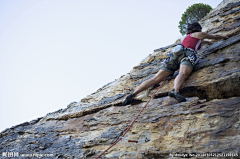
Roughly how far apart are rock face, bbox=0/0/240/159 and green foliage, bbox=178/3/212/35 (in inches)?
416

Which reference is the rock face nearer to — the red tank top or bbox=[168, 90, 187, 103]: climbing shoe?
bbox=[168, 90, 187, 103]: climbing shoe

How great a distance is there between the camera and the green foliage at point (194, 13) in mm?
17500

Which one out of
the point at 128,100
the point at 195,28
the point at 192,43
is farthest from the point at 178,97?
the point at 195,28

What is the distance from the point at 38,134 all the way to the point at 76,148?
92.6 inches

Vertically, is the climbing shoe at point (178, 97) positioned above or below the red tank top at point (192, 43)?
below

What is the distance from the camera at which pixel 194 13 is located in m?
17.9

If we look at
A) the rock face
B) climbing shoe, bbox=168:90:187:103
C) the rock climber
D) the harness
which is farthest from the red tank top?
climbing shoe, bbox=168:90:187:103

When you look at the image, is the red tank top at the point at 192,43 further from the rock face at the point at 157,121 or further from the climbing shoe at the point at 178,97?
the climbing shoe at the point at 178,97

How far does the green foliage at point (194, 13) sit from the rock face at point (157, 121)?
10571mm

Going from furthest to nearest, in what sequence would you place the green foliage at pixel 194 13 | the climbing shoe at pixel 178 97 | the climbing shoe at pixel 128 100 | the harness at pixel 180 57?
the green foliage at pixel 194 13 < the climbing shoe at pixel 128 100 < the harness at pixel 180 57 < the climbing shoe at pixel 178 97

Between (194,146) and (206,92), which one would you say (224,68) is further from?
(194,146)

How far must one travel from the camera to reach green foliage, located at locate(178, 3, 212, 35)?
17500 millimetres

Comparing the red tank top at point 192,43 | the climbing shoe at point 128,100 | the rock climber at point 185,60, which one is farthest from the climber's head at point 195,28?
the climbing shoe at point 128,100

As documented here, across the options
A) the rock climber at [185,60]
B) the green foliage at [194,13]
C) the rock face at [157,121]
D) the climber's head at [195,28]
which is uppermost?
the green foliage at [194,13]
